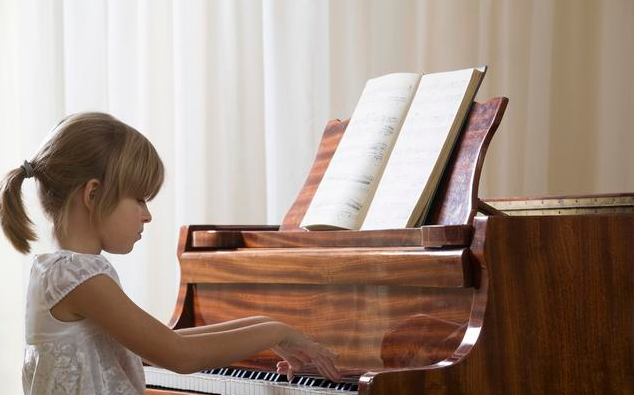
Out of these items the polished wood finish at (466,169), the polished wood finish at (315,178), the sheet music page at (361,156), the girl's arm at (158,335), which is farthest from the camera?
the polished wood finish at (315,178)

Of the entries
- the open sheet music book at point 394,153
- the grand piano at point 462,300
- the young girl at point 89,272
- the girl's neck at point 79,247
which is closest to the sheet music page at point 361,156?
the open sheet music book at point 394,153

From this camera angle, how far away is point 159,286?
3.59 metres

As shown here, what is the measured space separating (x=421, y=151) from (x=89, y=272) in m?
0.80

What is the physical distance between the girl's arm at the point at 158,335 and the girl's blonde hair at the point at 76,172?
0.14 meters

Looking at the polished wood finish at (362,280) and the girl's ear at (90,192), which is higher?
the girl's ear at (90,192)

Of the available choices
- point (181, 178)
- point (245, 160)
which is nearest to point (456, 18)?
point (245, 160)

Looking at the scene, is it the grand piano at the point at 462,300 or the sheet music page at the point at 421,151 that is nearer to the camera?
the grand piano at the point at 462,300

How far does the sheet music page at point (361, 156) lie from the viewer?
2.14m

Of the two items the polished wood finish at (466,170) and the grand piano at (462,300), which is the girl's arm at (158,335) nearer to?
Result: the grand piano at (462,300)

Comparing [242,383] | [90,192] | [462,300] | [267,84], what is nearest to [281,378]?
[242,383]

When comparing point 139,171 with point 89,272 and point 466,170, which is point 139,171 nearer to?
point 89,272

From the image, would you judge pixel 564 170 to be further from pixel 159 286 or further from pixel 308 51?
pixel 159 286

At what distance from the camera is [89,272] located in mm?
1653

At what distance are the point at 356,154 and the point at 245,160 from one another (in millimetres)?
1399
